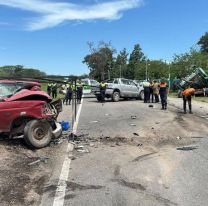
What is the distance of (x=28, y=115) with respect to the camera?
11688 millimetres

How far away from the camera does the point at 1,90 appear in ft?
41.6

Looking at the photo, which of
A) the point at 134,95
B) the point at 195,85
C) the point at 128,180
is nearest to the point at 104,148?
the point at 128,180

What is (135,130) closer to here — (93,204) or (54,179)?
(54,179)

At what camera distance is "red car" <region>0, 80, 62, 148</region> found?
11469 mm

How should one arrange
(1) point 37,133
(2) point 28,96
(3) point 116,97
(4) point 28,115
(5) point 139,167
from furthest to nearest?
(3) point 116,97 → (2) point 28,96 → (1) point 37,133 → (4) point 28,115 → (5) point 139,167

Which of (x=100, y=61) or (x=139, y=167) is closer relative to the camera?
(x=139, y=167)

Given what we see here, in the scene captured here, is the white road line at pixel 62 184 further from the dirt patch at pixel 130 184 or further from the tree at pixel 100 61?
the tree at pixel 100 61

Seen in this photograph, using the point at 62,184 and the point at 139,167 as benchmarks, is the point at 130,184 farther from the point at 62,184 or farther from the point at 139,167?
the point at 139,167

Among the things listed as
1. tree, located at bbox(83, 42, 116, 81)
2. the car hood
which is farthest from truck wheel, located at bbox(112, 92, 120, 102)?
tree, located at bbox(83, 42, 116, 81)

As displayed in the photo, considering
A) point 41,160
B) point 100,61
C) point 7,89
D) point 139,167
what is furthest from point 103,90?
point 100,61

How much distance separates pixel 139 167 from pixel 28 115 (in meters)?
3.41

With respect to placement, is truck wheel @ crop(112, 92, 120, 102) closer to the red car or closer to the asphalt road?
the asphalt road

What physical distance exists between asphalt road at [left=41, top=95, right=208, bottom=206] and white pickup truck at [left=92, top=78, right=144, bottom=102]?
19459 mm

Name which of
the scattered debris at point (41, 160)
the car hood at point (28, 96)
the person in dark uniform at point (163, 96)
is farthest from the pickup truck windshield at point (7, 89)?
the person in dark uniform at point (163, 96)
